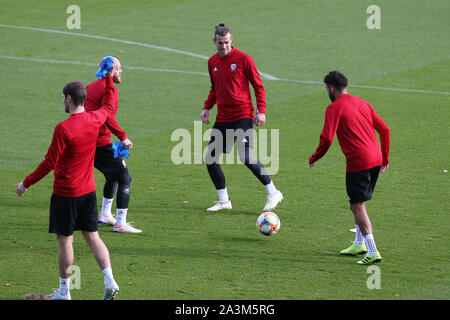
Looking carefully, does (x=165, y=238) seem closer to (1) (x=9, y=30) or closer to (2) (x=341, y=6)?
(1) (x=9, y=30)

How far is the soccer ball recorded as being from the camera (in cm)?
1005

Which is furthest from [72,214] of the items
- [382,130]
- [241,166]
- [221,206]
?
[241,166]

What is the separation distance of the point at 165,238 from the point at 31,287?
2.22 metres

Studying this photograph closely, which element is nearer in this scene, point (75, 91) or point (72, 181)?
point (75, 91)

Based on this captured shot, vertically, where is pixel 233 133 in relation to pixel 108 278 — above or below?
above

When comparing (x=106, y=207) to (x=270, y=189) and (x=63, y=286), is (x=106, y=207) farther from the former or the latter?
(x=63, y=286)

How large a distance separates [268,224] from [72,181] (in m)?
3.17

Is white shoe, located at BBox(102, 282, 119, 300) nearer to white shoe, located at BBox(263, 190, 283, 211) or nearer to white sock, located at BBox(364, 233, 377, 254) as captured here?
white sock, located at BBox(364, 233, 377, 254)

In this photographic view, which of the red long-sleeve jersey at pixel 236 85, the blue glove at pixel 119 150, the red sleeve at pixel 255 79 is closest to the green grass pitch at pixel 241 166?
the blue glove at pixel 119 150

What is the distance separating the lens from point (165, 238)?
10.2 meters

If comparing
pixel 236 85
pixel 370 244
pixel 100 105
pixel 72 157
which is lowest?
pixel 370 244

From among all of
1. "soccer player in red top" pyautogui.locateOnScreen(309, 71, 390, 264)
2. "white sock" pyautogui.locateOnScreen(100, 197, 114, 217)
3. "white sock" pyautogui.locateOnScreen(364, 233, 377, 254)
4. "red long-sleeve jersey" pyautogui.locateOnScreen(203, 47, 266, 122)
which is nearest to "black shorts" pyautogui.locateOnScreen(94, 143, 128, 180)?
"white sock" pyautogui.locateOnScreen(100, 197, 114, 217)

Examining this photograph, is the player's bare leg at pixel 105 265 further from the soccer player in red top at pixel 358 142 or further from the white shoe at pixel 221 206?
the white shoe at pixel 221 206

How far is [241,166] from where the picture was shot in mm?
13750
